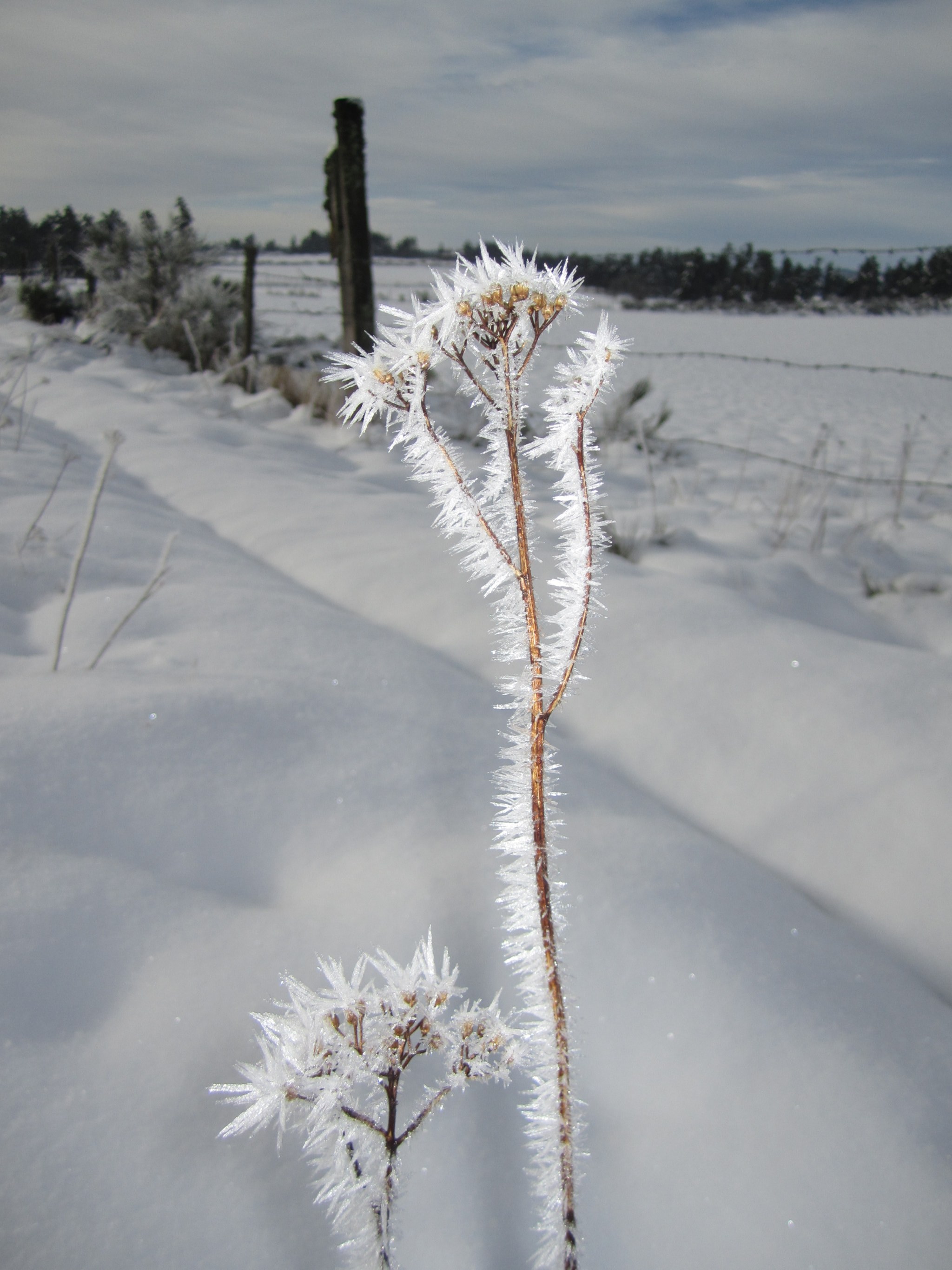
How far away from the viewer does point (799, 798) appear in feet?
5.30

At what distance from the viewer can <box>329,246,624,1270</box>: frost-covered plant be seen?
53cm

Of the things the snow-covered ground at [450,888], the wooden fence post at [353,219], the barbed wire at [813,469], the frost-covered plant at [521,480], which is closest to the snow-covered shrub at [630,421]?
the barbed wire at [813,469]

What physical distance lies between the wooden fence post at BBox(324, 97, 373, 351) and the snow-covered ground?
14.8 ft

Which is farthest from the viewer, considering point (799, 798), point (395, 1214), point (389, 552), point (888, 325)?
point (888, 325)

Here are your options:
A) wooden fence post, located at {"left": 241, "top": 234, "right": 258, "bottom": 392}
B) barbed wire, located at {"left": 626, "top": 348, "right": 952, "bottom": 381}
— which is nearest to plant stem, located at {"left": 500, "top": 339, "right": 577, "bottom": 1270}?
wooden fence post, located at {"left": 241, "top": 234, "right": 258, "bottom": 392}

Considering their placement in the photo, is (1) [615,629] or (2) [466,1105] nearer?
(2) [466,1105]

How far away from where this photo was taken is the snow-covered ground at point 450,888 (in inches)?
32.3

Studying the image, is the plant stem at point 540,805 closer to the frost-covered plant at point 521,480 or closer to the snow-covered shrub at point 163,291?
the frost-covered plant at point 521,480

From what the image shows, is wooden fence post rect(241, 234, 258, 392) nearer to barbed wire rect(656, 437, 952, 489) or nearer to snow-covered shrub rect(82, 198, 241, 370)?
snow-covered shrub rect(82, 198, 241, 370)

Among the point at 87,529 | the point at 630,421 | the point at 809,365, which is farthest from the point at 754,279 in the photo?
the point at 87,529

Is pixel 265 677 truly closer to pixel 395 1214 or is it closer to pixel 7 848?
pixel 7 848

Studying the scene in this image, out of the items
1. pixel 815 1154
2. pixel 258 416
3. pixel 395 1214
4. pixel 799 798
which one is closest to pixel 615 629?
pixel 799 798

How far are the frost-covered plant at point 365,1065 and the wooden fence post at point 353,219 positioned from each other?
6580 mm

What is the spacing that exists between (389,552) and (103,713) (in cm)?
147
